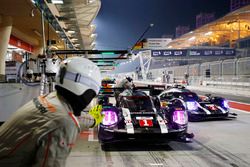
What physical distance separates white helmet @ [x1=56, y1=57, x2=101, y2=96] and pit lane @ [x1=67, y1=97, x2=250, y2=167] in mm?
3415

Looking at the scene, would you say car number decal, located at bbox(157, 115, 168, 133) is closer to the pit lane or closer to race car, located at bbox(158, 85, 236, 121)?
the pit lane

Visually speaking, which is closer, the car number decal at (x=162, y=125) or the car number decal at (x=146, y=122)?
the car number decal at (x=162, y=125)

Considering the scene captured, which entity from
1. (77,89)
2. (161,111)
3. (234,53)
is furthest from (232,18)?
(77,89)

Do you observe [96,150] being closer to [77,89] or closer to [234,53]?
[77,89]

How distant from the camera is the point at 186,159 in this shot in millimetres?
5699

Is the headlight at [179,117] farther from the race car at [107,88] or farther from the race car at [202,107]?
the race car at [202,107]

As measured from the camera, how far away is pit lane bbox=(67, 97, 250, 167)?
5.43 metres

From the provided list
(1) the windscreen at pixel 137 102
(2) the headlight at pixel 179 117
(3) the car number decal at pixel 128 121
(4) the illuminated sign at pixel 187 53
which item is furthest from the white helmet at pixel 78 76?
(4) the illuminated sign at pixel 187 53

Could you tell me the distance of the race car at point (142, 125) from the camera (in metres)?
6.31

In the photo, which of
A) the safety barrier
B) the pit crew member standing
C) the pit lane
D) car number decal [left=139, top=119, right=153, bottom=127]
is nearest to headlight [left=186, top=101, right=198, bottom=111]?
the pit lane

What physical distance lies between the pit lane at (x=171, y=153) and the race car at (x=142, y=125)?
0.87 ft

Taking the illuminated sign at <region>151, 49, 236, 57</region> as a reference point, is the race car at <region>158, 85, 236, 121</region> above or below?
below

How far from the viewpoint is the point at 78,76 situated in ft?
6.88

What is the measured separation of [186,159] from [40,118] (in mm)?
4435
